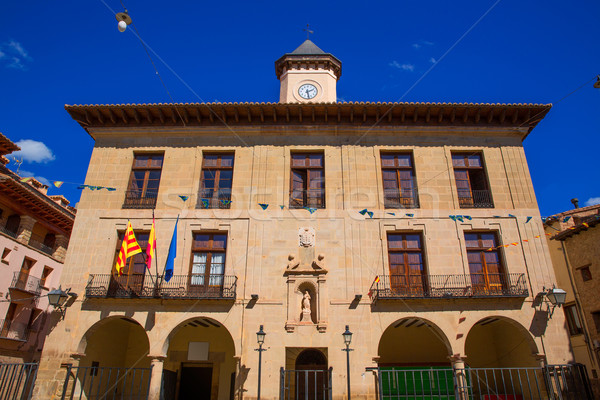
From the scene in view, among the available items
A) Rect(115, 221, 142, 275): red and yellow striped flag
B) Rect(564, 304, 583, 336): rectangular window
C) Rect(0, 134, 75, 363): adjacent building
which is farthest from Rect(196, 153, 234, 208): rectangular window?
Rect(564, 304, 583, 336): rectangular window

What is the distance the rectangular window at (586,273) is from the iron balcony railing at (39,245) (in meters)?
30.4

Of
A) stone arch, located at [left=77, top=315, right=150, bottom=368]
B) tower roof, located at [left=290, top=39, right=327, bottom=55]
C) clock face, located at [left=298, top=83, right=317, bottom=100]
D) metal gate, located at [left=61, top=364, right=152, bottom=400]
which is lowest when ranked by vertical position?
metal gate, located at [left=61, top=364, right=152, bottom=400]

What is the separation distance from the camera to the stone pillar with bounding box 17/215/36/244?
2408 centimetres

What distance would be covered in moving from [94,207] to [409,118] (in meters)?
12.5

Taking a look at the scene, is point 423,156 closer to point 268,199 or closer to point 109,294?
point 268,199

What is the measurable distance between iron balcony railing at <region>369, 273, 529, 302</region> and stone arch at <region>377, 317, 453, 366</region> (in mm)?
2159

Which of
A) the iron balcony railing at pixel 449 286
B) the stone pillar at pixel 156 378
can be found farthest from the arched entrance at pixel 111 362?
the iron balcony railing at pixel 449 286

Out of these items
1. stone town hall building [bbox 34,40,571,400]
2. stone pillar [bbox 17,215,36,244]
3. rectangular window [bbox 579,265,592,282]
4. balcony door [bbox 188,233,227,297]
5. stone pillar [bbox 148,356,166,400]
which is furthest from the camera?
stone pillar [bbox 17,215,36,244]

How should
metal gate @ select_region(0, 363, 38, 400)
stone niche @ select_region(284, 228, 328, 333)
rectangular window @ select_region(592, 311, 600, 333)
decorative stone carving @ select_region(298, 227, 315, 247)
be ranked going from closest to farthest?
1. metal gate @ select_region(0, 363, 38, 400)
2. stone niche @ select_region(284, 228, 328, 333)
3. decorative stone carving @ select_region(298, 227, 315, 247)
4. rectangular window @ select_region(592, 311, 600, 333)

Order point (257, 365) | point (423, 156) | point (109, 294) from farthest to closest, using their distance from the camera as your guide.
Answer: point (423, 156) < point (109, 294) < point (257, 365)

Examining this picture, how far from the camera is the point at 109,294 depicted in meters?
14.5

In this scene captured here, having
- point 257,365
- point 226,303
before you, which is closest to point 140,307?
point 226,303

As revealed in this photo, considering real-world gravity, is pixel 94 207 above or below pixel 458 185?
below

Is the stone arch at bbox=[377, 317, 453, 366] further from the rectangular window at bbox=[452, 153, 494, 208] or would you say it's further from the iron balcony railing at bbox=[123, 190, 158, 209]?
the iron balcony railing at bbox=[123, 190, 158, 209]
